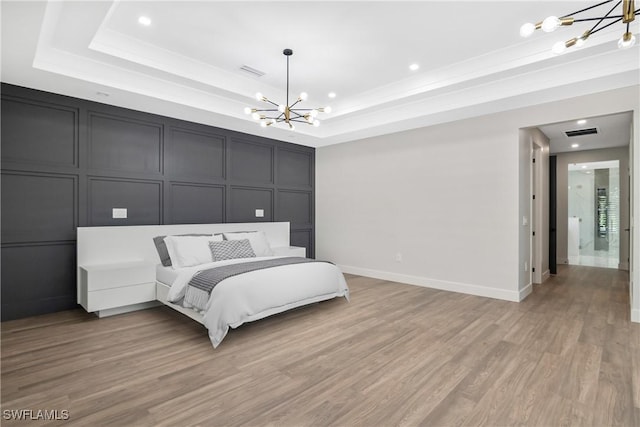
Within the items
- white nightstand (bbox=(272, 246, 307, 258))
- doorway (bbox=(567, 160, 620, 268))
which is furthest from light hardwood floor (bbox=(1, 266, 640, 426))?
doorway (bbox=(567, 160, 620, 268))

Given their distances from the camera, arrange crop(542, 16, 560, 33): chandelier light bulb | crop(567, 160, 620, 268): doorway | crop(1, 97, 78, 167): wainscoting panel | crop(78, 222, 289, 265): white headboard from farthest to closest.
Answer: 1. crop(567, 160, 620, 268): doorway
2. crop(78, 222, 289, 265): white headboard
3. crop(1, 97, 78, 167): wainscoting panel
4. crop(542, 16, 560, 33): chandelier light bulb

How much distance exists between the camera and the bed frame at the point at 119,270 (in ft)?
12.1

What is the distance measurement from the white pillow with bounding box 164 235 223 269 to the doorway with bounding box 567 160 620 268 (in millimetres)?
7863

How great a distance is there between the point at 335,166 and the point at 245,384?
493 centimetres

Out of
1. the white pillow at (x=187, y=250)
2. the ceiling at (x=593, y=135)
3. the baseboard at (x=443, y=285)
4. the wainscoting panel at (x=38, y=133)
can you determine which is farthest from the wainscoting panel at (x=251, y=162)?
the ceiling at (x=593, y=135)

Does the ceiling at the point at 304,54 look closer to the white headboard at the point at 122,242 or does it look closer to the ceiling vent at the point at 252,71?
the ceiling vent at the point at 252,71

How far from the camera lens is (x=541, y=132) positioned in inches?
211

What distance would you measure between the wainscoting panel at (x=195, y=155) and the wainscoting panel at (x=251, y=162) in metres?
0.23

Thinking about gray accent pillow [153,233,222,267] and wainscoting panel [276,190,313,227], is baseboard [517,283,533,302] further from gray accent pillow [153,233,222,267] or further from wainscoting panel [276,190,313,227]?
gray accent pillow [153,233,222,267]

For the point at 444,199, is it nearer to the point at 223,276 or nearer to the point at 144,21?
the point at 223,276

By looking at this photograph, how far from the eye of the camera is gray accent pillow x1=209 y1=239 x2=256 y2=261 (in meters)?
4.34

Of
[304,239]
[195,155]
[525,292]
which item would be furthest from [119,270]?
[525,292]

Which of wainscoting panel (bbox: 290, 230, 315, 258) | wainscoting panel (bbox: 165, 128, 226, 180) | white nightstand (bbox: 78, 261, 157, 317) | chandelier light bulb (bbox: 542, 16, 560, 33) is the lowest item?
white nightstand (bbox: 78, 261, 157, 317)

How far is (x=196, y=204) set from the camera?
5.13 meters
